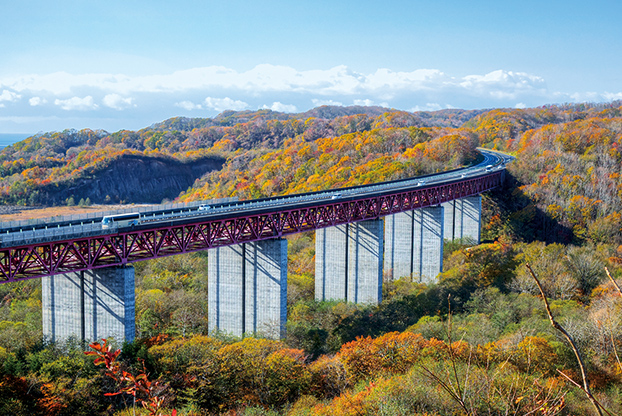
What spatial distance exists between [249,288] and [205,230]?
25.9 ft

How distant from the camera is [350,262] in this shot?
57062 mm

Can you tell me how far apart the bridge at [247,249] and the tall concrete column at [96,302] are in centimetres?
6

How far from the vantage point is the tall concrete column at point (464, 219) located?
75.4 m

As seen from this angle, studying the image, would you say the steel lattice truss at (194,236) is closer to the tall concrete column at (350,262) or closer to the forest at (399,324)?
the tall concrete column at (350,262)

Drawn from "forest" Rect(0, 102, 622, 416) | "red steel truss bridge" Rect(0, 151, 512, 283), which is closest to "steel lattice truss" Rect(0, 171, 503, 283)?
"red steel truss bridge" Rect(0, 151, 512, 283)

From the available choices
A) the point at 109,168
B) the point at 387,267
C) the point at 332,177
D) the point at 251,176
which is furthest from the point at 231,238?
the point at 109,168

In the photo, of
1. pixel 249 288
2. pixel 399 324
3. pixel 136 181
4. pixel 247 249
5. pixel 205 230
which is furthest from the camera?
pixel 136 181

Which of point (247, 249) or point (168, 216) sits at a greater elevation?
point (168, 216)

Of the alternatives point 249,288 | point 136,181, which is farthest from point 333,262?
point 136,181

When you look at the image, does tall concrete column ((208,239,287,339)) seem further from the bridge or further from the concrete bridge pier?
the concrete bridge pier

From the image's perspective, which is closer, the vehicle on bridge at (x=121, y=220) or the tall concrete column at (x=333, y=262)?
the vehicle on bridge at (x=121, y=220)

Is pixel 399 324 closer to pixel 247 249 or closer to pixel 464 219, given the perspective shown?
pixel 247 249

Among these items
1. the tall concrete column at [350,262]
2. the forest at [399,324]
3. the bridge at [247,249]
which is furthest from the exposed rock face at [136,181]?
the bridge at [247,249]

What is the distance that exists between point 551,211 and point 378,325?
145 feet
